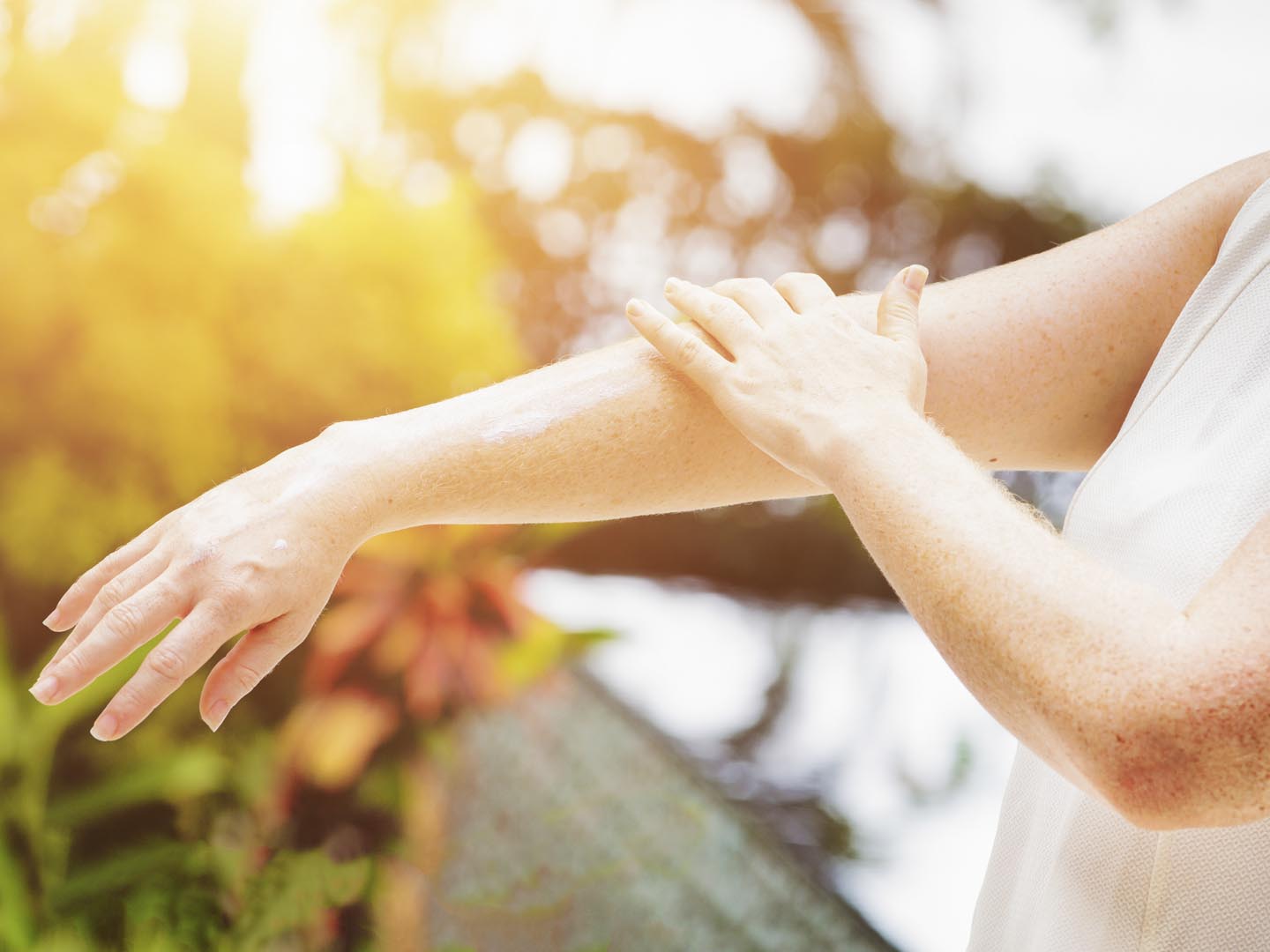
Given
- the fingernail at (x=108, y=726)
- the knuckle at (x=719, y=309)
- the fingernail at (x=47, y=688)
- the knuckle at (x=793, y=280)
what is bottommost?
the fingernail at (x=108, y=726)

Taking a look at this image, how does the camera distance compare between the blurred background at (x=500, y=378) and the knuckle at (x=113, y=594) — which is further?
the blurred background at (x=500, y=378)

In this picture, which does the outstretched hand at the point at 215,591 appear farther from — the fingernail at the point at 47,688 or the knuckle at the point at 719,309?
the knuckle at the point at 719,309

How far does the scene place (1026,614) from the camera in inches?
16.6

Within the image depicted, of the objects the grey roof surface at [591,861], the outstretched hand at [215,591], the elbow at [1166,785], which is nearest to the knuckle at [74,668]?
the outstretched hand at [215,591]

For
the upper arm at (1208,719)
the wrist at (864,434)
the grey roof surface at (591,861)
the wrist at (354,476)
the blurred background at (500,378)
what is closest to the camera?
the upper arm at (1208,719)

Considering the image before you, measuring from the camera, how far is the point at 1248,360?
0.55 meters

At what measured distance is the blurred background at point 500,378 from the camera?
1.44 metres

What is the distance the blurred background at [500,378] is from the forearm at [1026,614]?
3.51 feet

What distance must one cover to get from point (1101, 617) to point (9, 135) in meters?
1.62

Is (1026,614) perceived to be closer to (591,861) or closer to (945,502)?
(945,502)

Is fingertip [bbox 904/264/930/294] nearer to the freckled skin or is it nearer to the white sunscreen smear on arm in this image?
the freckled skin

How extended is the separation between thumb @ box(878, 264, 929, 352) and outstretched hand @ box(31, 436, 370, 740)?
1.23 ft

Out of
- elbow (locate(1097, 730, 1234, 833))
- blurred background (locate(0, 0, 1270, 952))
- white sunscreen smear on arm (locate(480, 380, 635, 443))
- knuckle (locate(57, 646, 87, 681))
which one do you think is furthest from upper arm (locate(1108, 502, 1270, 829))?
blurred background (locate(0, 0, 1270, 952))

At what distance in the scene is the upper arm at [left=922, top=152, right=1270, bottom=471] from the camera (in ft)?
2.18
